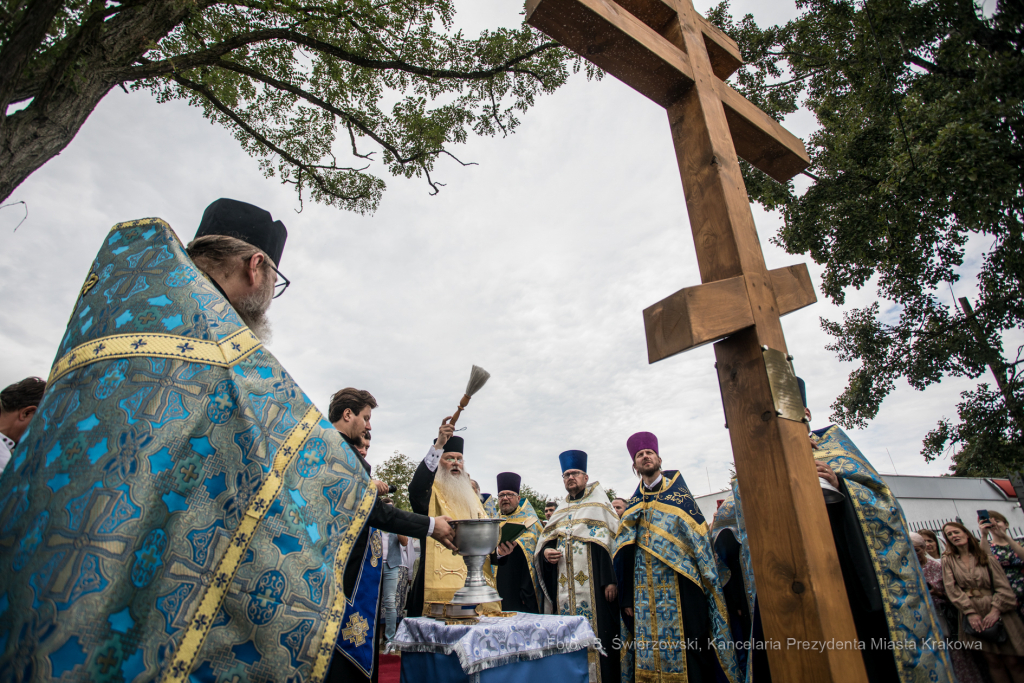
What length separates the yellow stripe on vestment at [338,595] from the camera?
1096 millimetres

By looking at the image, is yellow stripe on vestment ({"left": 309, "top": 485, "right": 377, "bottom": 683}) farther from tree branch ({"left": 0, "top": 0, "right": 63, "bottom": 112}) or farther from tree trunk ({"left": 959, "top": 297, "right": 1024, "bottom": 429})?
tree trunk ({"left": 959, "top": 297, "right": 1024, "bottom": 429})

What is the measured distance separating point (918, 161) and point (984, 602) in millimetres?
5359

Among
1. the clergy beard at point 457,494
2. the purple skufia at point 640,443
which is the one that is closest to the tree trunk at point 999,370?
the purple skufia at point 640,443

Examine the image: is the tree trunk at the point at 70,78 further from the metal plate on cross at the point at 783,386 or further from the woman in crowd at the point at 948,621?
the woman in crowd at the point at 948,621

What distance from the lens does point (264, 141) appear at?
27.5 ft

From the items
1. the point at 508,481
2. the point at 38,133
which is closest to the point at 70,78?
the point at 38,133

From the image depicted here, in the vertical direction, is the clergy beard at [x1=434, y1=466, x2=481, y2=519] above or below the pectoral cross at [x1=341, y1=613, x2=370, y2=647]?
above

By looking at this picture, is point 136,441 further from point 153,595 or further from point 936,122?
point 936,122

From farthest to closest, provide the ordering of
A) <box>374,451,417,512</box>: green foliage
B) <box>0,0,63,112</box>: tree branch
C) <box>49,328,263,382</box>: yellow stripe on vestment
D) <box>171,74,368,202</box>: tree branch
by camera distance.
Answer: <box>374,451,417,512</box>: green foliage < <box>171,74,368,202</box>: tree branch < <box>0,0,63,112</box>: tree branch < <box>49,328,263,382</box>: yellow stripe on vestment

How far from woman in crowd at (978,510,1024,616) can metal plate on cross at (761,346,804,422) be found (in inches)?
245

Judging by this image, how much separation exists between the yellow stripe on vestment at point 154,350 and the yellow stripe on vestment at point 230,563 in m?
0.26

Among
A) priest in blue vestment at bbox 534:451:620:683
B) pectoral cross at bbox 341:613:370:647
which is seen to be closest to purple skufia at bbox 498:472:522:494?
priest in blue vestment at bbox 534:451:620:683

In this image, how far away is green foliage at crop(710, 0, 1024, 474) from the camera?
640cm

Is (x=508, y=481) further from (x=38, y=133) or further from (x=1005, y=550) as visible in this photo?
(x=38, y=133)
